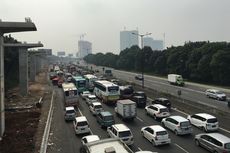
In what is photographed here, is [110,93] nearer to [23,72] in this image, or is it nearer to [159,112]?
[159,112]

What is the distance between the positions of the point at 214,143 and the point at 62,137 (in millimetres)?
13580

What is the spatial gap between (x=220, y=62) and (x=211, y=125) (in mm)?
38367

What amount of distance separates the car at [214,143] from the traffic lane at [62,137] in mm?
9823

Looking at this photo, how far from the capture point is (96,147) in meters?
16.0

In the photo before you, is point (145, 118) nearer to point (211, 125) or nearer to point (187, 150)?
point (211, 125)

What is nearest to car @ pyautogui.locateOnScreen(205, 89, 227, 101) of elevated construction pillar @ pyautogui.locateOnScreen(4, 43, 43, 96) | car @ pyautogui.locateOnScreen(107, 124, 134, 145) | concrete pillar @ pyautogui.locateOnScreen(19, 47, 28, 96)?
car @ pyautogui.locateOnScreen(107, 124, 134, 145)

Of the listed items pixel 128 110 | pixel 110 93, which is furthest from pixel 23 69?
pixel 128 110

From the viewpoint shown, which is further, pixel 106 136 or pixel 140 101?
pixel 140 101

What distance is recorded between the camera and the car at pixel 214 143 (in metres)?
22.3

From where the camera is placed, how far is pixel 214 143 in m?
23.2

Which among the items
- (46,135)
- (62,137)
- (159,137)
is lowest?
(62,137)

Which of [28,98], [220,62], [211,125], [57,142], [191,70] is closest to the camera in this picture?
[57,142]

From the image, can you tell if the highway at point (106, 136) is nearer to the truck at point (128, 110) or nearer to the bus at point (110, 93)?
the truck at point (128, 110)

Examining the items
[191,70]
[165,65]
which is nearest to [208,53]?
[191,70]
